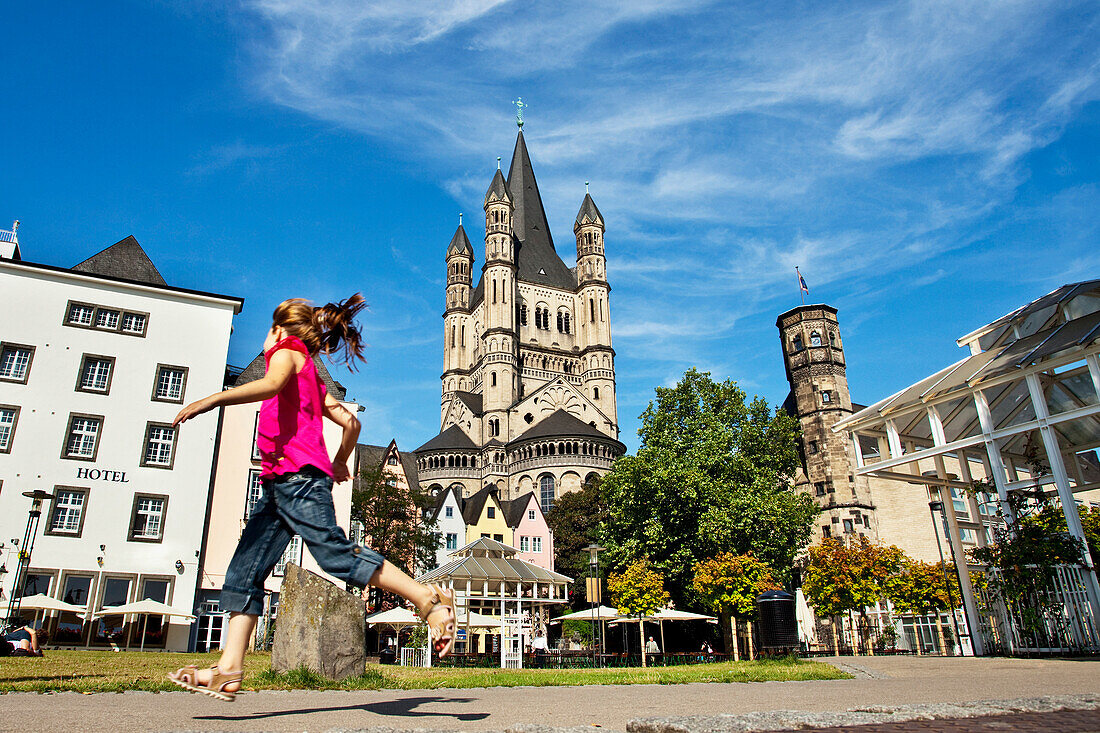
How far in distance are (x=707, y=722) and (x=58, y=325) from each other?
33.8 metres

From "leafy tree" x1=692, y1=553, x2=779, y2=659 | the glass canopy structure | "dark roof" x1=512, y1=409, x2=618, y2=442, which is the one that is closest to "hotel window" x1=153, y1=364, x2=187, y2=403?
"leafy tree" x1=692, y1=553, x2=779, y2=659

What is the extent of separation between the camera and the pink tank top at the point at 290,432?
4496mm

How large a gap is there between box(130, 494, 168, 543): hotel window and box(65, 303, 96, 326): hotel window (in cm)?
791

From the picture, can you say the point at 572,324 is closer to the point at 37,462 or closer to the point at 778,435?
the point at 778,435

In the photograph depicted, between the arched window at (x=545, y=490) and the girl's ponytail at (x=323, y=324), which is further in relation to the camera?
the arched window at (x=545, y=490)

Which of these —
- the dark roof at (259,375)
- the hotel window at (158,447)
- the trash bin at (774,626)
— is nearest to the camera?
the hotel window at (158,447)

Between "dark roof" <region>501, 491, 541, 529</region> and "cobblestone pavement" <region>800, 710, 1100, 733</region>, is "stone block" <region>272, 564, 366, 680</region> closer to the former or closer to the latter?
"cobblestone pavement" <region>800, 710, 1100, 733</region>

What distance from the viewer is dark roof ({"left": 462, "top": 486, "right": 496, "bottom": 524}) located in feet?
207

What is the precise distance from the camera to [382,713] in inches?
205

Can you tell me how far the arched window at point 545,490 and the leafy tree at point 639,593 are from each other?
37016mm

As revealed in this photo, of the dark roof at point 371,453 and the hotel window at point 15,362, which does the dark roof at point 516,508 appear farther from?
the hotel window at point 15,362

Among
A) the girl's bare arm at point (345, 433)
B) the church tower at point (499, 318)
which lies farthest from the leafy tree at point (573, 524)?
the girl's bare arm at point (345, 433)

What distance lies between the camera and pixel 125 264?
3378 cm

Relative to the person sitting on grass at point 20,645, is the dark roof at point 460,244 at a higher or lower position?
higher
